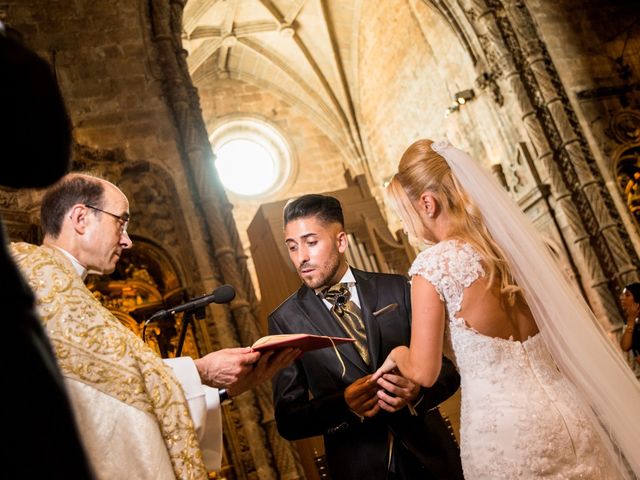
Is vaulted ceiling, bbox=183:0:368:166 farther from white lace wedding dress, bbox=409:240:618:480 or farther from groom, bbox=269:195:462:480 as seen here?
white lace wedding dress, bbox=409:240:618:480

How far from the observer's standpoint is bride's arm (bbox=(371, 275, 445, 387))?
2.25m

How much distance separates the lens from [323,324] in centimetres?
265

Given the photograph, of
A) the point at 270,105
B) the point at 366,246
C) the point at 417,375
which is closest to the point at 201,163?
the point at 366,246

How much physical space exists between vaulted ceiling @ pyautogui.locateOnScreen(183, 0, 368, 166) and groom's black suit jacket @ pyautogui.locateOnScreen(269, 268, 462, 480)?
532 inches

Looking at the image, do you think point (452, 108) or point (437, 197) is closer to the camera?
point (437, 197)

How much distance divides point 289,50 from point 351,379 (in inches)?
619

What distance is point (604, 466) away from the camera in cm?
227

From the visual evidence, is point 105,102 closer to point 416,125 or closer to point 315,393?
point 315,393

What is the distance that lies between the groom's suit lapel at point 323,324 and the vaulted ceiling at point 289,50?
1346 cm

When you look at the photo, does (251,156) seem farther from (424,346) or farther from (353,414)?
(424,346)

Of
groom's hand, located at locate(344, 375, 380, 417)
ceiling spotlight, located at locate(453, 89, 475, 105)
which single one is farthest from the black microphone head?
ceiling spotlight, located at locate(453, 89, 475, 105)

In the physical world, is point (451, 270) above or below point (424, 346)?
above

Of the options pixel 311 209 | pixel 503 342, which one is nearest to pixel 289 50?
pixel 311 209

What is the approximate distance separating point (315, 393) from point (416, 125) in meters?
13.1
